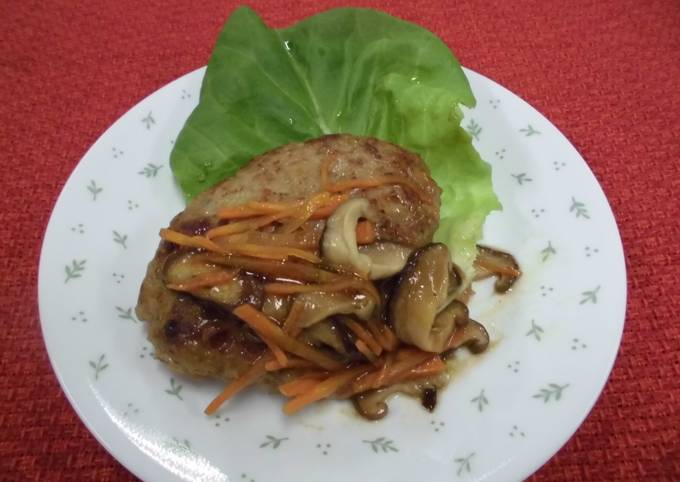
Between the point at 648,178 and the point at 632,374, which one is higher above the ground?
the point at 648,178

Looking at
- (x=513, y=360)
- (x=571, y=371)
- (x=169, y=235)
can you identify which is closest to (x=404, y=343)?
(x=513, y=360)

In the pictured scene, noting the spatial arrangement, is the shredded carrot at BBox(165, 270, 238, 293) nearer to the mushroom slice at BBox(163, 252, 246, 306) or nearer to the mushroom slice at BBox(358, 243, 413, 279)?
the mushroom slice at BBox(163, 252, 246, 306)

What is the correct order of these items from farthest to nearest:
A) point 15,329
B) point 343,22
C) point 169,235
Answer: point 343,22, point 15,329, point 169,235

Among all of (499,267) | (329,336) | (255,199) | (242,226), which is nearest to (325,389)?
(329,336)

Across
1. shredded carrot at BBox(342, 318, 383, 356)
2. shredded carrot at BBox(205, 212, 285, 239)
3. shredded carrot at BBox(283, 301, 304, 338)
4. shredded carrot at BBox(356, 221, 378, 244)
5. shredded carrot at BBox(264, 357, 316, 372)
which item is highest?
shredded carrot at BBox(205, 212, 285, 239)

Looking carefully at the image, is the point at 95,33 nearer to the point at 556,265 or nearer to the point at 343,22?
the point at 343,22

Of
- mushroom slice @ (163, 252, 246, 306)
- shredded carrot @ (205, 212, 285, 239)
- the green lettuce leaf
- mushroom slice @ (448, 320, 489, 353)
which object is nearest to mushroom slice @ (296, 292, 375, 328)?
mushroom slice @ (163, 252, 246, 306)

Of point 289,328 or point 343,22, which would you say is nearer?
point 289,328
